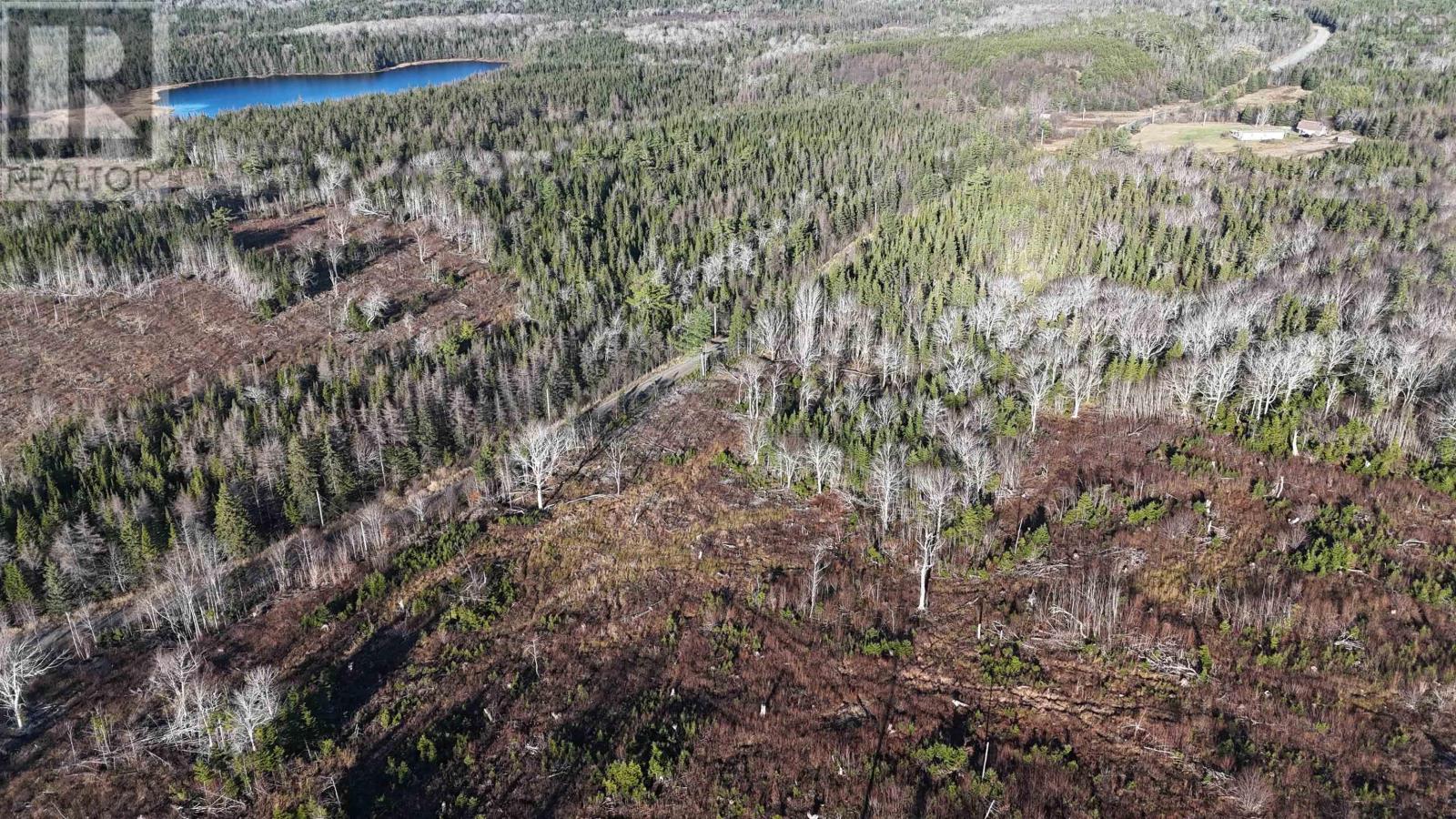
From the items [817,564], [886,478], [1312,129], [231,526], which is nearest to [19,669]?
[231,526]

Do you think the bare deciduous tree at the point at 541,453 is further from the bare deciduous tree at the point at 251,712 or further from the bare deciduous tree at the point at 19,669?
the bare deciduous tree at the point at 19,669

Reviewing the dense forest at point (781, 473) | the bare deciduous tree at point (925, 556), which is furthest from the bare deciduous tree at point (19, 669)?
the bare deciduous tree at point (925, 556)

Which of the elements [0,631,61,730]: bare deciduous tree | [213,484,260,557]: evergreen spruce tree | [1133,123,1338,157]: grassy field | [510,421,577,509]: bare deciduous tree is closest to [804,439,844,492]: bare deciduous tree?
[510,421,577,509]: bare deciduous tree

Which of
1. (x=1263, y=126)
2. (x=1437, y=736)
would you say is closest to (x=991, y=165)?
(x=1263, y=126)

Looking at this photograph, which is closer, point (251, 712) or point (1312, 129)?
point (251, 712)

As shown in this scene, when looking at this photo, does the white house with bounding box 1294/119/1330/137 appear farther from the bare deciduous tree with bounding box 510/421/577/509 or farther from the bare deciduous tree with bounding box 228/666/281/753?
the bare deciduous tree with bounding box 228/666/281/753

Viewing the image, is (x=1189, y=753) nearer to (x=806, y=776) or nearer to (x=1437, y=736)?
(x=1437, y=736)

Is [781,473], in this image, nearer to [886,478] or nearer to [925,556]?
[886,478]

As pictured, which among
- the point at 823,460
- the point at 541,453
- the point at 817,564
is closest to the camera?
the point at 817,564
